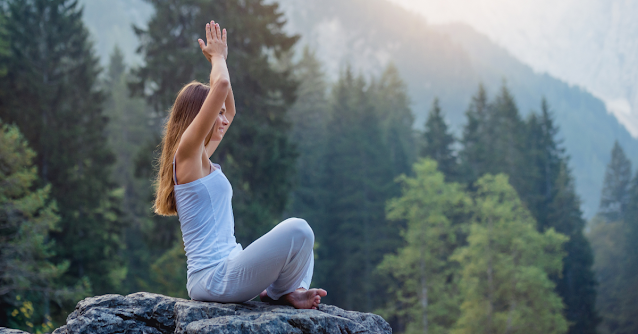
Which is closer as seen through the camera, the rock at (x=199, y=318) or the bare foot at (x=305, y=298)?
the rock at (x=199, y=318)

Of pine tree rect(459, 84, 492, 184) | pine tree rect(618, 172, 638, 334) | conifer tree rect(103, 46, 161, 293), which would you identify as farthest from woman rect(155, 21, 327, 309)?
pine tree rect(618, 172, 638, 334)

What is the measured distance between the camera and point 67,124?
17.3 m

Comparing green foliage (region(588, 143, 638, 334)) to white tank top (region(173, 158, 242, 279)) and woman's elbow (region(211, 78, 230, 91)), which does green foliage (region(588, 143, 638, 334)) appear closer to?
white tank top (region(173, 158, 242, 279))

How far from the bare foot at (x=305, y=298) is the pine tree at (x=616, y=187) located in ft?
160

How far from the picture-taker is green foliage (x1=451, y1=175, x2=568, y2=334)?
19641 millimetres

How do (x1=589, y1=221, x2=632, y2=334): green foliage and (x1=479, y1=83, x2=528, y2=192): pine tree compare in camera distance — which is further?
(x1=589, y1=221, x2=632, y2=334): green foliage

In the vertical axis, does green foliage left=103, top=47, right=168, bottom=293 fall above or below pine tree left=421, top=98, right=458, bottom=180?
below

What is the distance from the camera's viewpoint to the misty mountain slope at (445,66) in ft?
301

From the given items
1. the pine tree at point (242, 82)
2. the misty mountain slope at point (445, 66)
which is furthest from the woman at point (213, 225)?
the misty mountain slope at point (445, 66)

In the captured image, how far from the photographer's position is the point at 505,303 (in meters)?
20.4

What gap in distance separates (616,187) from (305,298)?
1979 inches

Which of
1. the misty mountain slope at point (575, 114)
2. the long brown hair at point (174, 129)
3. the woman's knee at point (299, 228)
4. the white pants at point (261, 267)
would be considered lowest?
the white pants at point (261, 267)

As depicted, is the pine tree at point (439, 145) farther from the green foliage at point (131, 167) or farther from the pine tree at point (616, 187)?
the pine tree at point (616, 187)

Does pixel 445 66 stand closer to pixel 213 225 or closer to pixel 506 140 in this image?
pixel 506 140
